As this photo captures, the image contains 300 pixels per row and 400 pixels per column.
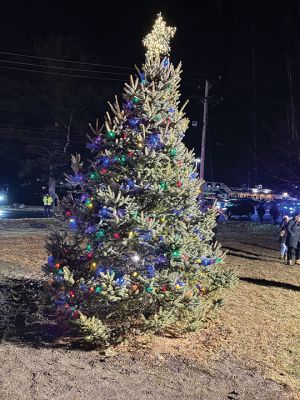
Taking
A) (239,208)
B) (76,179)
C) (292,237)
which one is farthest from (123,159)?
(239,208)

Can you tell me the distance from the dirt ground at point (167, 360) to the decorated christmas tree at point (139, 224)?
1.24 ft

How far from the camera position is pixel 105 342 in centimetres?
574

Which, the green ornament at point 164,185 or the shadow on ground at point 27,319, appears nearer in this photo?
the green ornament at point 164,185

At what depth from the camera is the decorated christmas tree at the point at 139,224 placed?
5.77 meters

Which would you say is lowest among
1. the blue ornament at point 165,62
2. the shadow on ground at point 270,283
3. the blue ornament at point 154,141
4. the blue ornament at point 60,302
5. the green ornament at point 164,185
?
the shadow on ground at point 270,283

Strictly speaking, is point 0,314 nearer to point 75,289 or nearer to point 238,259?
point 75,289

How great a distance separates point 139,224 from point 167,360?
5.60 ft

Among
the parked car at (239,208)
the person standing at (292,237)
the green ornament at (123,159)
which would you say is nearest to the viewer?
the green ornament at (123,159)

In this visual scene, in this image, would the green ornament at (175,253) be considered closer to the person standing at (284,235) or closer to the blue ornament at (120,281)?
the blue ornament at (120,281)

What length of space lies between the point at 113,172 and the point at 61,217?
0.99 metres

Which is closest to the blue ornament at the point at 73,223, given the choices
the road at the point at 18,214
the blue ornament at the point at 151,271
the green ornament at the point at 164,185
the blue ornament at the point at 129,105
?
the blue ornament at the point at 151,271

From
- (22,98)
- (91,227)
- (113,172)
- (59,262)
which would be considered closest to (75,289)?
(59,262)

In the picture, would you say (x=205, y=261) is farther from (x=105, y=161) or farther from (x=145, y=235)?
(x=105, y=161)

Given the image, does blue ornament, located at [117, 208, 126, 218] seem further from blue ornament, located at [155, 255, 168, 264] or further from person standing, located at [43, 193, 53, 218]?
person standing, located at [43, 193, 53, 218]
